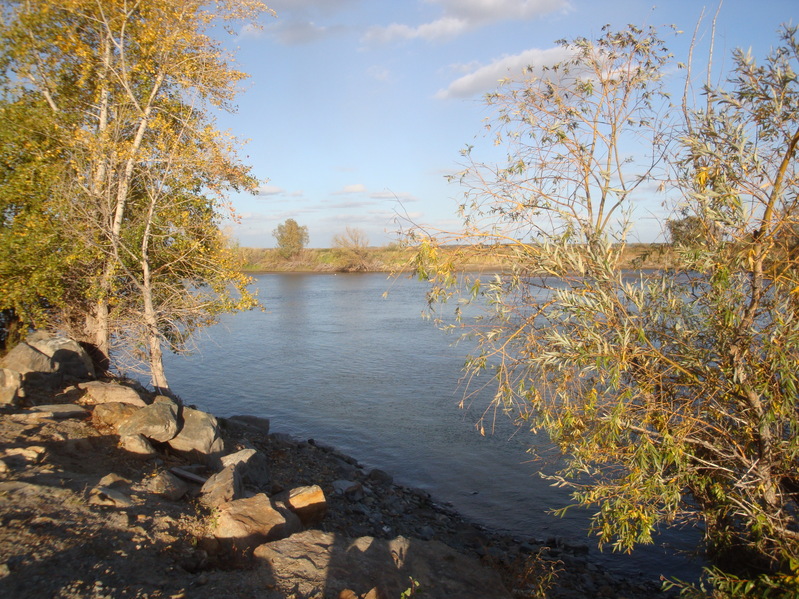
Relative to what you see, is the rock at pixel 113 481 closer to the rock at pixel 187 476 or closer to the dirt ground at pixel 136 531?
the dirt ground at pixel 136 531

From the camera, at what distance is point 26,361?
32.7ft

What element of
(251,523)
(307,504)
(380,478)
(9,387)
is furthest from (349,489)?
(9,387)

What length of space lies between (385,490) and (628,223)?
7.76m

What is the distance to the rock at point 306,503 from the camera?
771 cm

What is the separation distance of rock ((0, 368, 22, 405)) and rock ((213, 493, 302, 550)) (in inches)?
186

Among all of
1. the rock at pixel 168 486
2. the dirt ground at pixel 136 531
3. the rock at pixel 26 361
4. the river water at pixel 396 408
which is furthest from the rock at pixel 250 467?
the rock at pixel 26 361

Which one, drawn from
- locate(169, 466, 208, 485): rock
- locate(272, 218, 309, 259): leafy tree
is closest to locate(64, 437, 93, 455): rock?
locate(169, 466, 208, 485): rock

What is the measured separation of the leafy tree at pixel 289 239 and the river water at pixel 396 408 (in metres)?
53.4

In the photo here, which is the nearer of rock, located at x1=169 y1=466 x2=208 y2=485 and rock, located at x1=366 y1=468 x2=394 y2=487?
rock, located at x1=169 y1=466 x2=208 y2=485

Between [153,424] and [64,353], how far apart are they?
365cm

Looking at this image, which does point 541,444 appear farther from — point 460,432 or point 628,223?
point 628,223

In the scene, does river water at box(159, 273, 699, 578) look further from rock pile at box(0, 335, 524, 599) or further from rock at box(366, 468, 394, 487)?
rock pile at box(0, 335, 524, 599)

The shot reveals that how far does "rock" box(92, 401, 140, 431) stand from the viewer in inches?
339

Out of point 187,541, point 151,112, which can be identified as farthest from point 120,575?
point 151,112
